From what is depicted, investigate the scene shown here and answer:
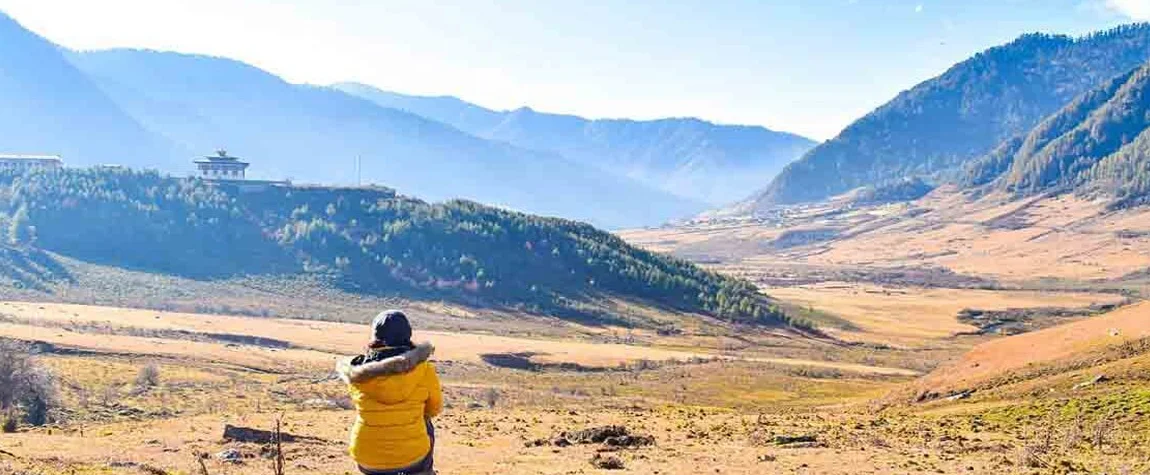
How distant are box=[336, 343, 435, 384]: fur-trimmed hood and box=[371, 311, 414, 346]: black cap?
0.64 ft

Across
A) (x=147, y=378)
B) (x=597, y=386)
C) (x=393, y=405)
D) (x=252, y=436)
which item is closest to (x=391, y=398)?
(x=393, y=405)

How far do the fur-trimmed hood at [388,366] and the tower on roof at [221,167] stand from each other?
538ft

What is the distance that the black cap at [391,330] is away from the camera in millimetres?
11578

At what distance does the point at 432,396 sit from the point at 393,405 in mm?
491

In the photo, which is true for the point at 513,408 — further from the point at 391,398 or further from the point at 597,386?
the point at 391,398

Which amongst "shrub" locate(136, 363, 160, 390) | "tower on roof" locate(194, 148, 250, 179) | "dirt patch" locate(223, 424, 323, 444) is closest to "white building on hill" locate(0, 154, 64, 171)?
"tower on roof" locate(194, 148, 250, 179)

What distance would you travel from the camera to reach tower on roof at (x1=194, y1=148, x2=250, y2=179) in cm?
16712

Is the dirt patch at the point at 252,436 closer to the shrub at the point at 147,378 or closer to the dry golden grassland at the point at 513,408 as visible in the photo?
the dry golden grassland at the point at 513,408

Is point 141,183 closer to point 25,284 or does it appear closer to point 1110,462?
point 25,284

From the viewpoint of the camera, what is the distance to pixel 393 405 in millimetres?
11555

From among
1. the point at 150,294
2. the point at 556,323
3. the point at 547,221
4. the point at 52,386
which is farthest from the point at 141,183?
the point at 52,386

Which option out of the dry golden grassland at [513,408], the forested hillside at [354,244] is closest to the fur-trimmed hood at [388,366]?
the dry golden grassland at [513,408]

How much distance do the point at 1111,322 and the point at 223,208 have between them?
446 ft

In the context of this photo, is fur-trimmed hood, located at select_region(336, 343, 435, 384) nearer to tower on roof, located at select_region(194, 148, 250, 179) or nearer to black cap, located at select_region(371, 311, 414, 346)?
black cap, located at select_region(371, 311, 414, 346)
